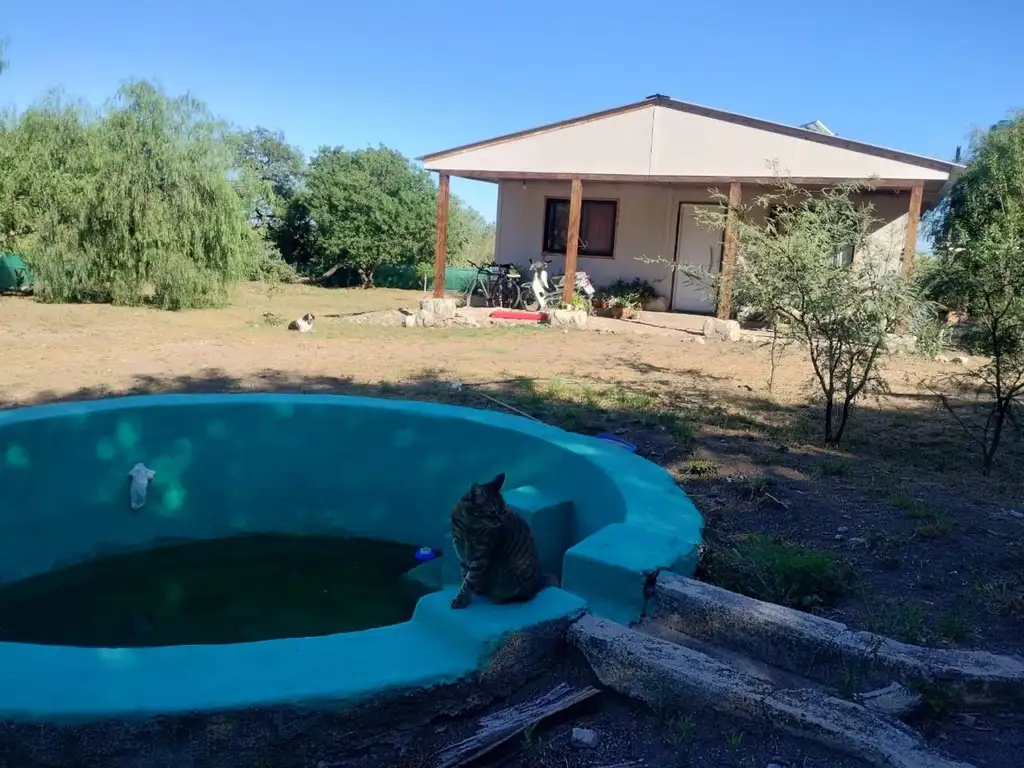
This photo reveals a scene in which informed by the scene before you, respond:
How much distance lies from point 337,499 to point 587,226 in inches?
528

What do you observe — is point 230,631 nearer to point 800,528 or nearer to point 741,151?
point 800,528

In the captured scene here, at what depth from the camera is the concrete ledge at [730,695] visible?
235cm

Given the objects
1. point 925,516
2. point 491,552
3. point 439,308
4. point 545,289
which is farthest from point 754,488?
point 545,289

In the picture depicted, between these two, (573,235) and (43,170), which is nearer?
(573,235)

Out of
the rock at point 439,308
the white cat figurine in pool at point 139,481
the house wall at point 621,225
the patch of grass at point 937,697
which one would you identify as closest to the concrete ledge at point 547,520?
the patch of grass at point 937,697

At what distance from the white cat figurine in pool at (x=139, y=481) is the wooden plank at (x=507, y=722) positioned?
12.7 feet

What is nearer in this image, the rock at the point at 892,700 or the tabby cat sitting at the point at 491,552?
the rock at the point at 892,700

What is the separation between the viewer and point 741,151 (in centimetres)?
1519

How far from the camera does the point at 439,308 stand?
15.8m

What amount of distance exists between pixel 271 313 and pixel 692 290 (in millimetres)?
9082

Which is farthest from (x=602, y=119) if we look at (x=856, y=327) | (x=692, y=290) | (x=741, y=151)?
(x=856, y=327)

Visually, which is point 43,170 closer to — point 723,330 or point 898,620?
point 723,330

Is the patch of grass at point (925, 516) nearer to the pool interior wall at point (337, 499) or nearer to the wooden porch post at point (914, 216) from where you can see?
the pool interior wall at point (337, 499)

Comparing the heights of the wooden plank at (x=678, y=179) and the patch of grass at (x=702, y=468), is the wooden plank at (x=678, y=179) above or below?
above
